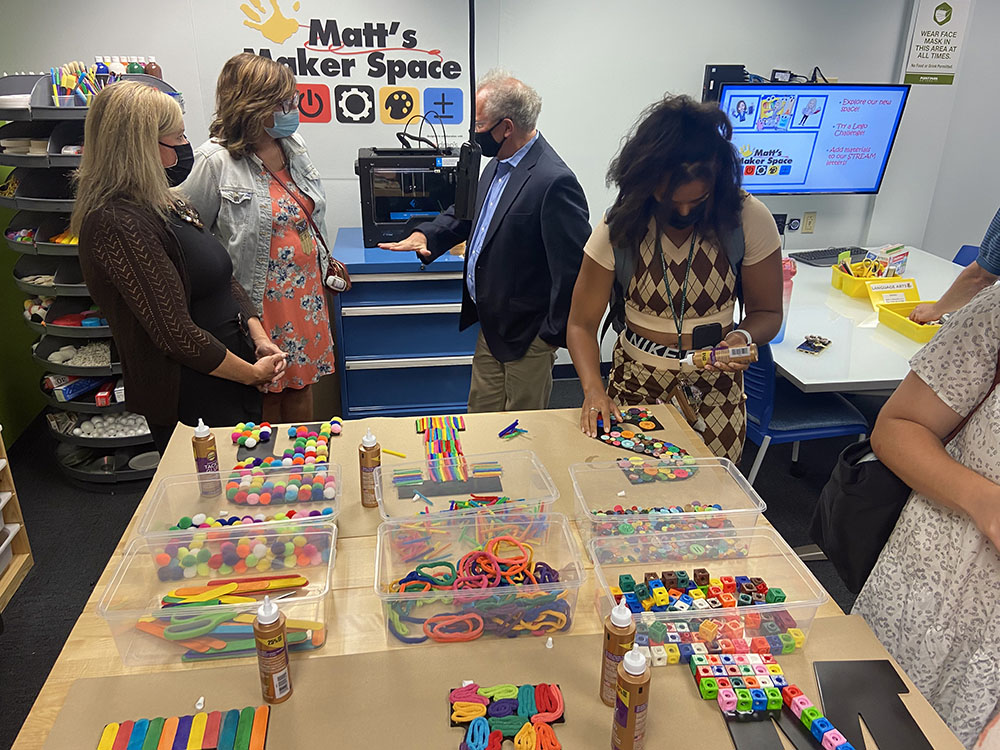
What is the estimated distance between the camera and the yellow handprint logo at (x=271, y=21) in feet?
10.8

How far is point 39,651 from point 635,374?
2088 mm

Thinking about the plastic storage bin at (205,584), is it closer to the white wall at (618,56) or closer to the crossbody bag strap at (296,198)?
the crossbody bag strap at (296,198)

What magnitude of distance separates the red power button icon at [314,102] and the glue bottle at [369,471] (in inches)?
96.1

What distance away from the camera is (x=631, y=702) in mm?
995

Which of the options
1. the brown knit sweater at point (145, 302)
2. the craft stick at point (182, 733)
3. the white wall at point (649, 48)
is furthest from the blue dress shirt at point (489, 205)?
the craft stick at point (182, 733)

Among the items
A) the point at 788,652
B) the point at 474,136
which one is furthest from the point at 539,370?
the point at 788,652

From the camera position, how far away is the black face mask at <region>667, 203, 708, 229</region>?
1893 millimetres

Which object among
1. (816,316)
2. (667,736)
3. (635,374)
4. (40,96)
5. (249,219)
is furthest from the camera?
(816,316)

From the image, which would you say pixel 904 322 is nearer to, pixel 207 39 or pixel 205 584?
pixel 205 584

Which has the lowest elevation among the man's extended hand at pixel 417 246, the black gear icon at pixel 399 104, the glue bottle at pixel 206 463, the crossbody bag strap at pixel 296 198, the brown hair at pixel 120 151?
the glue bottle at pixel 206 463

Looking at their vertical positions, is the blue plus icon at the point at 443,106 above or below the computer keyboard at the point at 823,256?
above

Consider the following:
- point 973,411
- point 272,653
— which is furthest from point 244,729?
point 973,411

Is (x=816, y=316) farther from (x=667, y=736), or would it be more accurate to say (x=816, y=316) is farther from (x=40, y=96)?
(x=40, y=96)

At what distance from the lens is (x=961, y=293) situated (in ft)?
9.00
